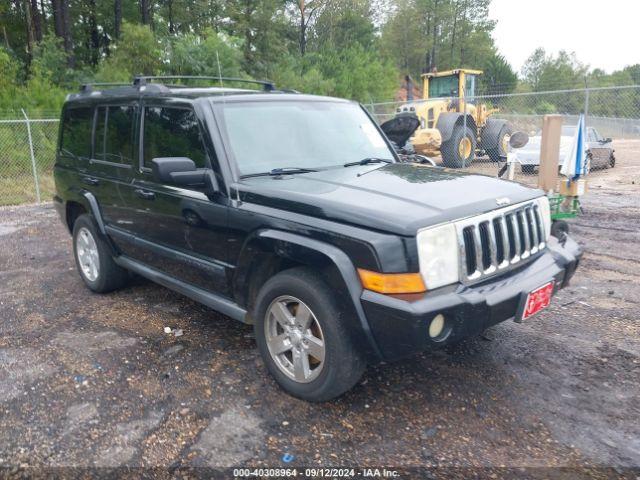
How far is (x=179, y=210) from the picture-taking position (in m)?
3.81

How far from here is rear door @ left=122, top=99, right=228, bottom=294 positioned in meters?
3.59

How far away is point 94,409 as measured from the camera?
3.21m

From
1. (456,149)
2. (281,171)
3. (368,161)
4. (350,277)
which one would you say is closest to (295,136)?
(281,171)

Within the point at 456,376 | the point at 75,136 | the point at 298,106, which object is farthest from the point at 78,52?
the point at 456,376

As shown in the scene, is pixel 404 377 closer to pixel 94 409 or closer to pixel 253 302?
pixel 253 302

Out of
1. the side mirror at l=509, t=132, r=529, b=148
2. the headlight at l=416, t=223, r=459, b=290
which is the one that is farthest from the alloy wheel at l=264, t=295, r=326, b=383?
the side mirror at l=509, t=132, r=529, b=148

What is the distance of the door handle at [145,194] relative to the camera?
4073 mm

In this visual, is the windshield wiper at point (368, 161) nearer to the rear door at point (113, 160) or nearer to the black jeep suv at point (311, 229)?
the black jeep suv at point (311, 229)

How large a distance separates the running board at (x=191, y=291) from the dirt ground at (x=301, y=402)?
40cm

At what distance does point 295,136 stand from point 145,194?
125cm

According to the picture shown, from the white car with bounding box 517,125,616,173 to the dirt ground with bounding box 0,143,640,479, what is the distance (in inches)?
358

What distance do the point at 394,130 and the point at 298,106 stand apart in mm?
1435

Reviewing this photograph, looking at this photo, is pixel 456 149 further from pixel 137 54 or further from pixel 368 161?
pixel 137 54

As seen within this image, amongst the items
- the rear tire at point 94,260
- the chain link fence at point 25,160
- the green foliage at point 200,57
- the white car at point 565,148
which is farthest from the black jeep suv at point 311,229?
the green foliage at point 200,57
